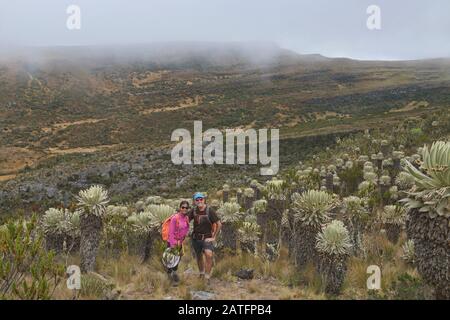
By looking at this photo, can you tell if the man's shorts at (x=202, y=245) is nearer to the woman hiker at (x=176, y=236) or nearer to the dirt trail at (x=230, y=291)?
the woman hiker at (x=176, y=236)

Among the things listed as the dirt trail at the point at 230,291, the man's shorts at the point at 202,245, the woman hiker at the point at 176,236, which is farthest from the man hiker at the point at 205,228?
the dirt trail at the point at 230,291

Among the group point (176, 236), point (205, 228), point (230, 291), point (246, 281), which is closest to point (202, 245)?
point (205, 228)

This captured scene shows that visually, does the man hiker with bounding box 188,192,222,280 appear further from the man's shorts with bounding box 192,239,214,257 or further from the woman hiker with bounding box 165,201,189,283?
the woman hiker with bounding box 165,201,189,283

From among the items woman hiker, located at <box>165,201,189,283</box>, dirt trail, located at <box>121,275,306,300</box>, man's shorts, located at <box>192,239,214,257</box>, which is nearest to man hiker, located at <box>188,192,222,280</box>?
man's shorts, located at <box>192,239,214,257</box>

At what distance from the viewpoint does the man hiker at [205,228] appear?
21.2 feet

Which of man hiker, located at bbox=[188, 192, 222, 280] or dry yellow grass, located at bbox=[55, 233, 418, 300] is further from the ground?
man hiker, located at bbox=[188, 192, 222, 280]

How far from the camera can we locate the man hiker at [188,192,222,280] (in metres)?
6.47

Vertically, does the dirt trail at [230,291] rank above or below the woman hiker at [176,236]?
below

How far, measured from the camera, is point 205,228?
654 centimetres

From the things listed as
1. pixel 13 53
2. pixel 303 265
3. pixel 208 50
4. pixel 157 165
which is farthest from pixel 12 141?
pixel 208 50

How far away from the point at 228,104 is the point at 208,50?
70292 mm
